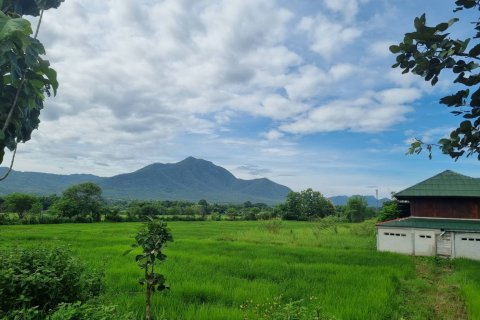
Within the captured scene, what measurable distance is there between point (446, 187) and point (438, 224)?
418 cm

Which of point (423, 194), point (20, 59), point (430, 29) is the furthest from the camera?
point (423, 194)

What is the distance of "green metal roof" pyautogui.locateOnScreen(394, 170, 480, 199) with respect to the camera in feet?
75.3

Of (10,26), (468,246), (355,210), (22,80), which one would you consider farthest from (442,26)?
(355,210)

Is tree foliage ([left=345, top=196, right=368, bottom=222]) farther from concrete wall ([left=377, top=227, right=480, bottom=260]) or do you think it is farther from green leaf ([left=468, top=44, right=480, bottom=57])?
green leaf ([left=468, top=44, right=480, bottom=57])

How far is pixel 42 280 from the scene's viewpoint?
568 centimetres

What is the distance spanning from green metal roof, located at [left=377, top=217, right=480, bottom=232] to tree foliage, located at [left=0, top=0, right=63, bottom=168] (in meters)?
22.2

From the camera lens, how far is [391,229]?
70.8 ft

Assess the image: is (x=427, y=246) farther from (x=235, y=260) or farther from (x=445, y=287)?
(x=235, y=260)

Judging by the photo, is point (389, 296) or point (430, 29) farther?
point (389, 296)

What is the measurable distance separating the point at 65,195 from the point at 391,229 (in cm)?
5829

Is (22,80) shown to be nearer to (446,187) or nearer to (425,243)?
(425,243)

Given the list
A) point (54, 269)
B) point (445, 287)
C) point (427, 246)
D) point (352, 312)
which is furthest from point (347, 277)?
point (427, 246)

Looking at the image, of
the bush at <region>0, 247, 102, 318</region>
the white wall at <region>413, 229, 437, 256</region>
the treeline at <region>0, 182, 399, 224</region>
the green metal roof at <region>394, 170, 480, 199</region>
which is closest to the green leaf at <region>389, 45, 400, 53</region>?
the bush at <region>0, 247, 102, 318</region>

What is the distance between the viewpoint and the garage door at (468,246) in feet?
62.6
